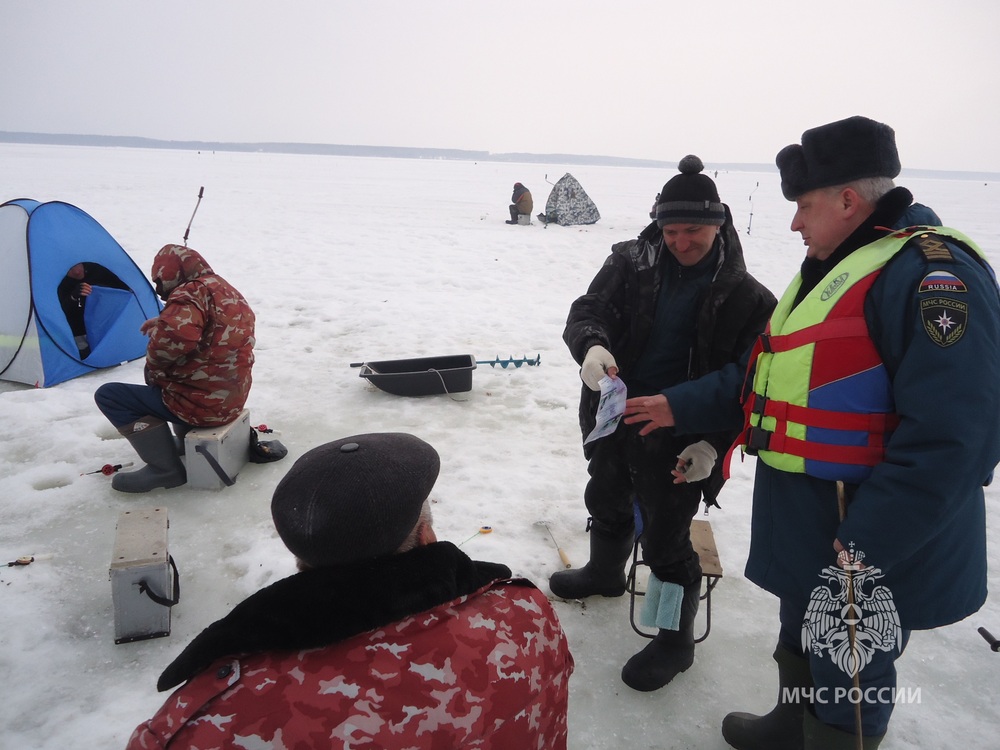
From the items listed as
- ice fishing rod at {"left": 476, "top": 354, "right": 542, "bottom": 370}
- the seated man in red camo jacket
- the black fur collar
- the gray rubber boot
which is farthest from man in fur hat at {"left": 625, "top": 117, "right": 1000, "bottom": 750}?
ice fishing rod at {"left": 476, "top": 354, "right": 542, "bottom": 370}

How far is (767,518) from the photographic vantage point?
5.98 ft

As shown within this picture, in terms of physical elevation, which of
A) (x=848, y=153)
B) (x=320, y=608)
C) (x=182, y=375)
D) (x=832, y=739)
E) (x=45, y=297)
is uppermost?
(x=848, y=153)

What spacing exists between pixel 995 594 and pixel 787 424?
245 cm

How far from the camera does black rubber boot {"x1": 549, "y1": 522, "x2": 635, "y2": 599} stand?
2.91 metres

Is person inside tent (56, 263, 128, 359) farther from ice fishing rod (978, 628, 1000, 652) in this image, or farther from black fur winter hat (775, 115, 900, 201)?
ice fishing rod (978, 628, 1000, 652)

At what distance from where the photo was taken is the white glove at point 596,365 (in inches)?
90.4

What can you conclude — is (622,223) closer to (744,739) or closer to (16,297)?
(16,297)

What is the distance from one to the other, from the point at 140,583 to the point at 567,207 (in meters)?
15.8

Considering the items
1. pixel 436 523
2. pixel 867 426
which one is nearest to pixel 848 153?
pixel 867 426

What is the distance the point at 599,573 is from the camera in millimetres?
2986

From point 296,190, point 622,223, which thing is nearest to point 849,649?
point 622,223

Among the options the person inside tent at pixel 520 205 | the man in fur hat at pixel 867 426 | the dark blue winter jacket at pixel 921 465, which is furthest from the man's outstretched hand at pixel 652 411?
the person inside tent at pixel 520 205

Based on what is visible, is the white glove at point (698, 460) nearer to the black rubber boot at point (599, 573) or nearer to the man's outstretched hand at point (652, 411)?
the man's outstretched hand at point (652, 411)

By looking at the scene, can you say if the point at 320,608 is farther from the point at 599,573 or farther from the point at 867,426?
the point at 599,573
